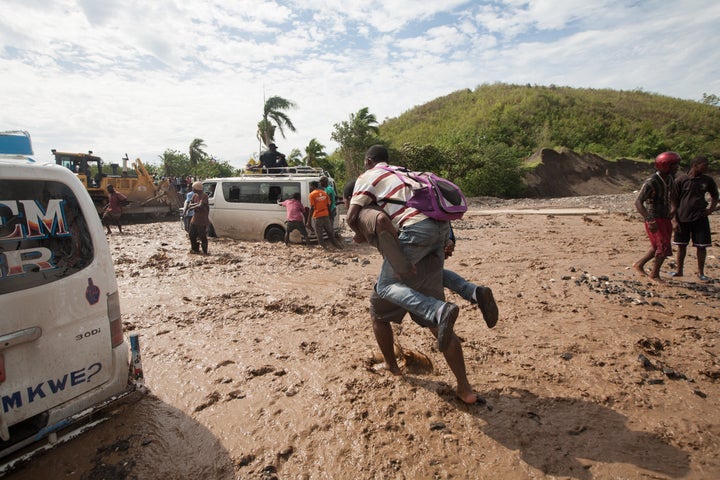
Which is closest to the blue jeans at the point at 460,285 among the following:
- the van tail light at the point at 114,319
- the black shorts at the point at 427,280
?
the black shorts at the point at 427,280

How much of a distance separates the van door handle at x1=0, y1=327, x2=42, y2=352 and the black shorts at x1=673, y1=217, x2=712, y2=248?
693 centimetres

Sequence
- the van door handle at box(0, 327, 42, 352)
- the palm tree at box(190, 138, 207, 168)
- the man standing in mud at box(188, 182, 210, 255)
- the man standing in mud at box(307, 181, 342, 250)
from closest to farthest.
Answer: the van door handle at box(0, 327, 42, 352) → the man standing in mud at box(188, 182, 210, 255) → the man standing in mud at box(307, 181, 342, 250) → the palm tree at box(190, 138, 207, 168)

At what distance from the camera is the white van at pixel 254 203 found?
941 centimetres

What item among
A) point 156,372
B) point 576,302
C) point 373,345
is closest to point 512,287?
point 576,302

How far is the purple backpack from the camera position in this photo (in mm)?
2541

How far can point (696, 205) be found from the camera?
507 cm

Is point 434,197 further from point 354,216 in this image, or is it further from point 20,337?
point 20,337

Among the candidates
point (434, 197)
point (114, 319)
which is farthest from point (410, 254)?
point (114, 319)

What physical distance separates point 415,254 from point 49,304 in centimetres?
214

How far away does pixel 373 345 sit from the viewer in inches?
149

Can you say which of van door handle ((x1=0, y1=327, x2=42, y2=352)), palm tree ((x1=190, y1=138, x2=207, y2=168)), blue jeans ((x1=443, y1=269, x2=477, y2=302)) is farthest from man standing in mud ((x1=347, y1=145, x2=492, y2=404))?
palm tree ((x1=190, y1=138, x2=207, y2=168))

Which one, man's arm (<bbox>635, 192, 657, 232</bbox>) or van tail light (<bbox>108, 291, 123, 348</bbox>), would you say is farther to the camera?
man's arm (<bbox>635, 192, 657, 232</bbox>)

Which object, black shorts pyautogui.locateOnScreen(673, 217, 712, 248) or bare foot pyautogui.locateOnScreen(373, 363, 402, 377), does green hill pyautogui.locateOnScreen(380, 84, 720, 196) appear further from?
bare foot pyautogui.locateOnScreen(373, 363, 402, 377)

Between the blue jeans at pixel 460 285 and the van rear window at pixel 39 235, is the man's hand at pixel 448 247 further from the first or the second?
the van rear window at pixel 39 235
